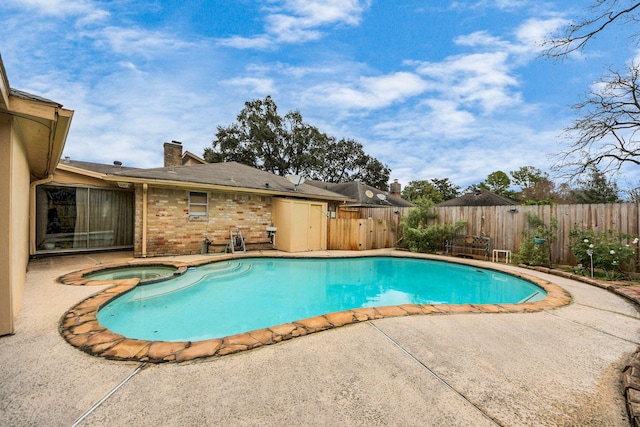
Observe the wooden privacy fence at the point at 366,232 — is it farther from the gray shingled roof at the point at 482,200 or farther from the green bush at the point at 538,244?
the gray shingled roof at the point at 482,200

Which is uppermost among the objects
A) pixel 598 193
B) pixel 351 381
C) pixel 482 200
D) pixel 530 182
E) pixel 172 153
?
pixel 530 182

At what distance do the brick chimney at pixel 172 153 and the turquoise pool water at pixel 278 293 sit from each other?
783cm

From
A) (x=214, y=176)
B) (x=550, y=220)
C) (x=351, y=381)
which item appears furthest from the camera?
(x=214, y=176)

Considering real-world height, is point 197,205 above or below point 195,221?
above

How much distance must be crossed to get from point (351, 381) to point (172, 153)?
14040 millimetres

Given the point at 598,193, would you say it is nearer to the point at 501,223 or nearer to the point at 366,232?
the point at 501,223

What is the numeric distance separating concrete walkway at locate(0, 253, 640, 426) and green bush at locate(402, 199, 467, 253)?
7.28 meters

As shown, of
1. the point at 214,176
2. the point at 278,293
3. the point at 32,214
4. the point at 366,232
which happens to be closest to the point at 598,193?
the point at 366,232

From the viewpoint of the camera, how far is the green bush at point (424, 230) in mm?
10332

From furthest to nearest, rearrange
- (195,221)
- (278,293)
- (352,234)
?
(352,234) → (195,221) → (278,293)

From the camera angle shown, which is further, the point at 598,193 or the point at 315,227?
the point at 598,193

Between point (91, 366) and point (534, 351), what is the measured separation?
418 centimetres

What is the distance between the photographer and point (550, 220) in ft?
26.8

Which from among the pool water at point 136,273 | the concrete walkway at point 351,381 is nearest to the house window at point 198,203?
the pool water at point 136,273
